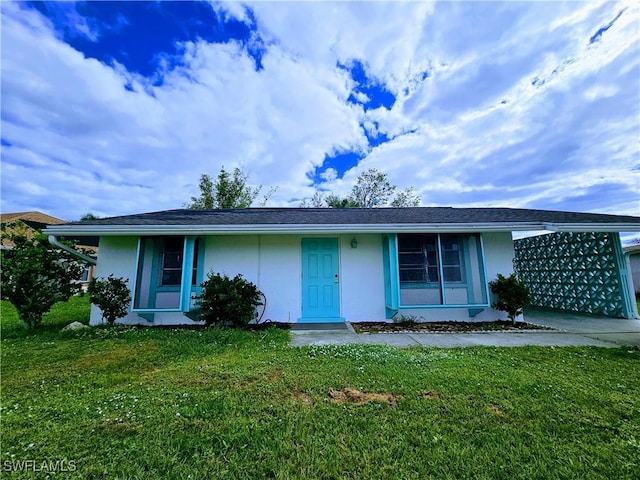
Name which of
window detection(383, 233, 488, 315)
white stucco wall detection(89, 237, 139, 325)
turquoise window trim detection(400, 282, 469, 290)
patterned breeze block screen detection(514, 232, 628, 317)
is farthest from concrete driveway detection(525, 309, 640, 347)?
white stucco wall detection(89, 237, 139, 325)

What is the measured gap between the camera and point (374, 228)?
20.6 feet

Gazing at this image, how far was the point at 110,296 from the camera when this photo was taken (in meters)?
6.11

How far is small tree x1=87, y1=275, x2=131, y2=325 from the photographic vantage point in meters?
6.03

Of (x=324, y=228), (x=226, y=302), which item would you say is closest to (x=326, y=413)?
(x=226, y=302)

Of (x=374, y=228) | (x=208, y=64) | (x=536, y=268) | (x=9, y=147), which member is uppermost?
(x=208, y=64)

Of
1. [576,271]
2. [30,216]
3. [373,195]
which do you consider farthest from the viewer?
[373,195]

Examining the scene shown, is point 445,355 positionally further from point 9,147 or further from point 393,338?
point 9,147

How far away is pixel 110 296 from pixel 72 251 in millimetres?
1513

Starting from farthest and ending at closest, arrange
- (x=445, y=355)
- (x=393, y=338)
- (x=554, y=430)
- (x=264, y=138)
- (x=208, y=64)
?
1. (x=264, y=138)
2. (x=208, y=64)
3. (x=393, y=338)
4. (x=445, y=355)
5. (x=554, y=430)

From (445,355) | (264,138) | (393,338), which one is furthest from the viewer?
(264,138)

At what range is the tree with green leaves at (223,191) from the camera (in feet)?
70.4

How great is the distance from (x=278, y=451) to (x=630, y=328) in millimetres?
8446

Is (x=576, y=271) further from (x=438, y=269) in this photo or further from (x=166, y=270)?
(x=166, y=270)

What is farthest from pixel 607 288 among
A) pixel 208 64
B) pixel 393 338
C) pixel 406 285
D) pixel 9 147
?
pixel 9 147
